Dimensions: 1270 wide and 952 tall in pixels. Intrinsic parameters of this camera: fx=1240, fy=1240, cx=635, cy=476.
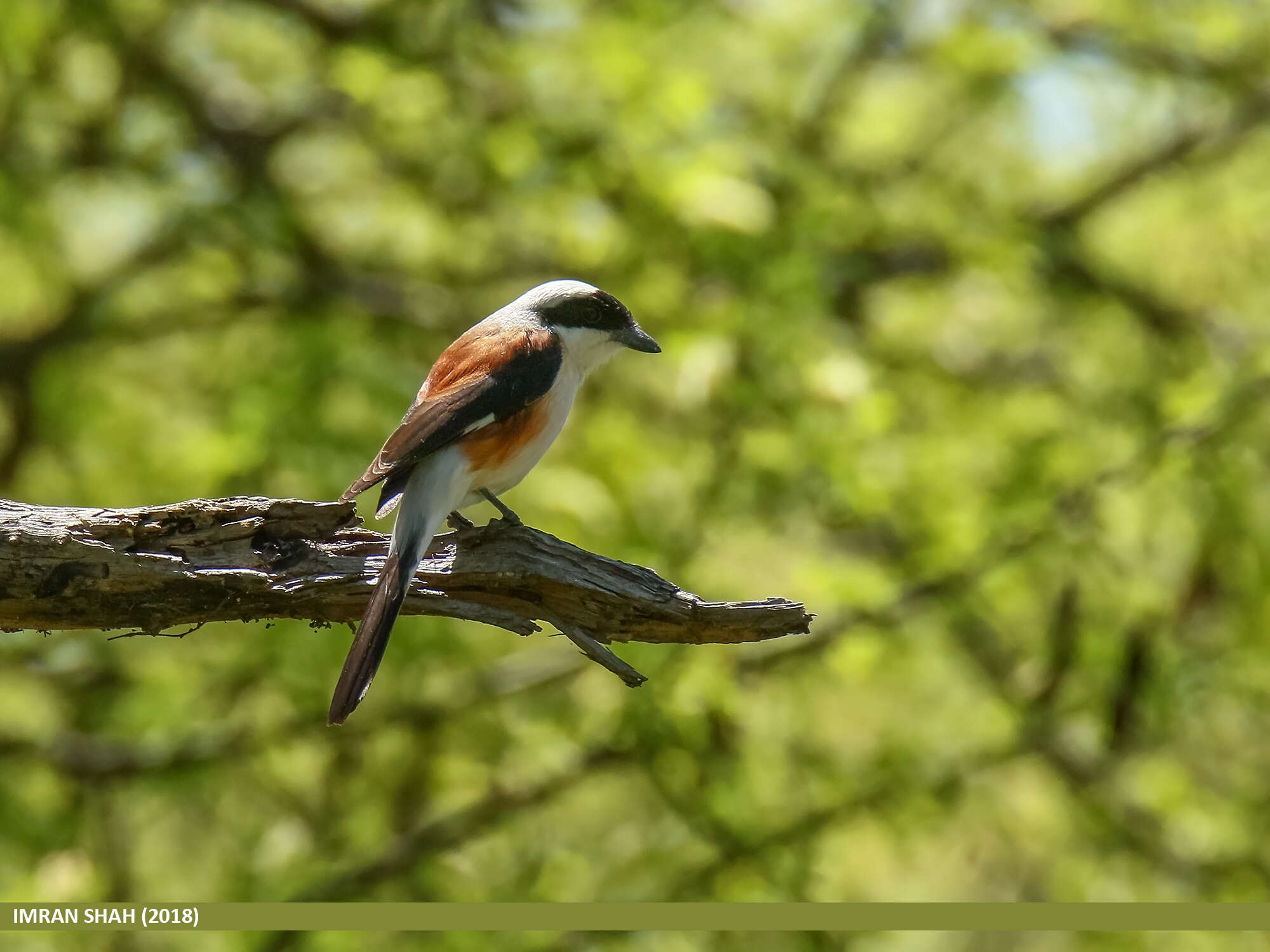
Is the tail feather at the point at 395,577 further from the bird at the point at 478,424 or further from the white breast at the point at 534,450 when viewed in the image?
the white breast at the point at 534,450

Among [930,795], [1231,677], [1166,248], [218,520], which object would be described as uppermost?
[218,520]

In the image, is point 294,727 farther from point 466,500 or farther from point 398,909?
point 466,500

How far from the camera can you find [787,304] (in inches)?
265

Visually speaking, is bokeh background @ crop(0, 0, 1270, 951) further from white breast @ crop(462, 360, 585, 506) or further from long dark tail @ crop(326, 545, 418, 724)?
long dark tail @ crop(326, 545, 418, 724)

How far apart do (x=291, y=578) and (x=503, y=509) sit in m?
0.75

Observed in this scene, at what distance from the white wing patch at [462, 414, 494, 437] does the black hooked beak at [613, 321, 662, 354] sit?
2.35 feet

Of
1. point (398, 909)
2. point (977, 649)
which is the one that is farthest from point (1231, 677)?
point (398, 909)

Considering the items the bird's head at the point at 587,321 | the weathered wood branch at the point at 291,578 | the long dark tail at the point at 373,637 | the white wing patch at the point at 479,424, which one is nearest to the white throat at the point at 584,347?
the bird's head at the point at 587,321

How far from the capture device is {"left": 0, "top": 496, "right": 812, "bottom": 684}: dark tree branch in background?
335 centimetres

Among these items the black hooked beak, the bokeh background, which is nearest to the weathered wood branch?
the black hooked beak

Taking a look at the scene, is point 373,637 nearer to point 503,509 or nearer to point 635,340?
point 503,509

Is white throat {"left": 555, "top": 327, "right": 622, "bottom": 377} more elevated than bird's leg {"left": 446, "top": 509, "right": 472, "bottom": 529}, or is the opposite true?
white throat {"left": 555, "top": 327, "right": 622, "bottom": 377}

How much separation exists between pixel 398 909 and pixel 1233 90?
7.99 m

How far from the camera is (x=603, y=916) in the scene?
21.3 ft
